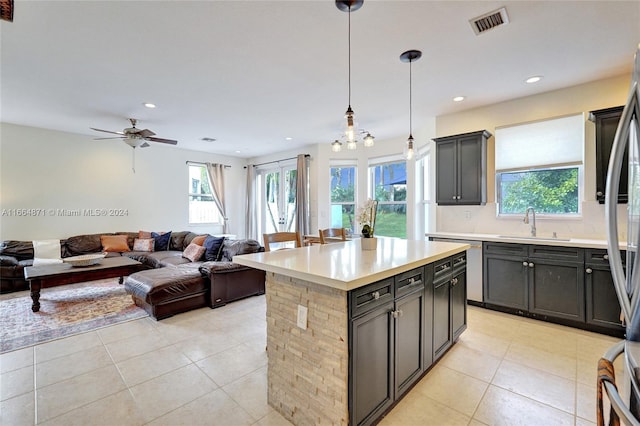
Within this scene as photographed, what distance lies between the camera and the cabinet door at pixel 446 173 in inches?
157

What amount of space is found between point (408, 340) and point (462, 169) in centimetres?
282

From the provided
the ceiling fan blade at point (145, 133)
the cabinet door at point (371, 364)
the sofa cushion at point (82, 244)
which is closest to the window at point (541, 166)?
the cabinet door at point (371, 364)

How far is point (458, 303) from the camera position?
262 cm

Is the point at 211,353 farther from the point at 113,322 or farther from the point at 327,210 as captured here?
the point at 327,210

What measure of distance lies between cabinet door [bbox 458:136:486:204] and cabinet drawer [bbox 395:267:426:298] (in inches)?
90.3

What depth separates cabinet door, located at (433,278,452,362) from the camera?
2.23 meters

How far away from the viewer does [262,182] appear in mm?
7762

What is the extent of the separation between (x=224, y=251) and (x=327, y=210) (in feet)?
8.28

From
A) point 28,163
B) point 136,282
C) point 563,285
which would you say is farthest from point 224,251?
point 563,285

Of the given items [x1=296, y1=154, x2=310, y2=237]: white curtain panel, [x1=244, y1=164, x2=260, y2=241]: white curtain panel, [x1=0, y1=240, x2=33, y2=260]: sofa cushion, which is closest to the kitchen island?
[x1=296, y1=154, x2=310, y2=237]: white curtain panel

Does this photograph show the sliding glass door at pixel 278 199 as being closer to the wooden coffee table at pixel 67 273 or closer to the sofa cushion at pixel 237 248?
the sofa cushion at pixel 237 248

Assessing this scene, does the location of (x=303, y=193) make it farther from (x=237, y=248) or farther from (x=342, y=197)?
(x=237, y=248)

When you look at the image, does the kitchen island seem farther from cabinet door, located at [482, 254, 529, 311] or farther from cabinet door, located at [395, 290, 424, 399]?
cabinet door, located at [482, 254, 529, 311]

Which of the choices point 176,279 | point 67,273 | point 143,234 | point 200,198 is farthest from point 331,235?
point 200,198
